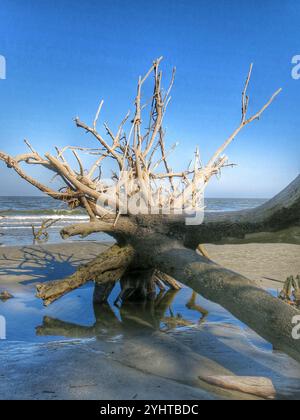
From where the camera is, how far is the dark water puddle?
396cm

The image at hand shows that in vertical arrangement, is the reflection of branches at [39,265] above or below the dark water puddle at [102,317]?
below

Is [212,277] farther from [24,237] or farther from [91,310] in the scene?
[24,237]

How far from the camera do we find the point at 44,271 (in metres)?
7.59

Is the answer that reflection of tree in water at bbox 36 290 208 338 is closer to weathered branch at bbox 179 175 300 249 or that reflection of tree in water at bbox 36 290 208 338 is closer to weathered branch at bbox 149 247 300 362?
weathered branch at bbox 149 247 300 362

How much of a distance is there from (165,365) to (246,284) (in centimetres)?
97

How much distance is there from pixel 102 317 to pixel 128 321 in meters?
0.37

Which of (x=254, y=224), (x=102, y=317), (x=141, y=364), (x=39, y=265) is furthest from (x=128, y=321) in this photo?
(x=39, y=265)

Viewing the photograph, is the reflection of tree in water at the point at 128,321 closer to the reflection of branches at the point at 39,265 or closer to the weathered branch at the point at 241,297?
the weathered branch at the point at 241,297

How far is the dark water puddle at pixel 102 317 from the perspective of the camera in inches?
156

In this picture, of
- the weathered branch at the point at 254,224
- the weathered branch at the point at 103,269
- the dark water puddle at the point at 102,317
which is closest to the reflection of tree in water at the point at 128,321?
the dark water puddle at the point at 102,317

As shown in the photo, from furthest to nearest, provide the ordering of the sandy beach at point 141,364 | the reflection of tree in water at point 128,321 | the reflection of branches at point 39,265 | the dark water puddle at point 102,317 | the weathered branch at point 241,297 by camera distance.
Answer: the reflection of branches at point 39,265
the reflection of tree in water at point 128,321
the dark water puddle at point 102,317
the weathered branch at point 241,297
the sandy beach at point 141,364

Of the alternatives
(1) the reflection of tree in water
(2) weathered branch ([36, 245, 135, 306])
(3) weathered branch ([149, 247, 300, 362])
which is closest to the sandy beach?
(1) the reflection of tree in water

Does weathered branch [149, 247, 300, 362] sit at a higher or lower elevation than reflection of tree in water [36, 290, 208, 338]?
higher
